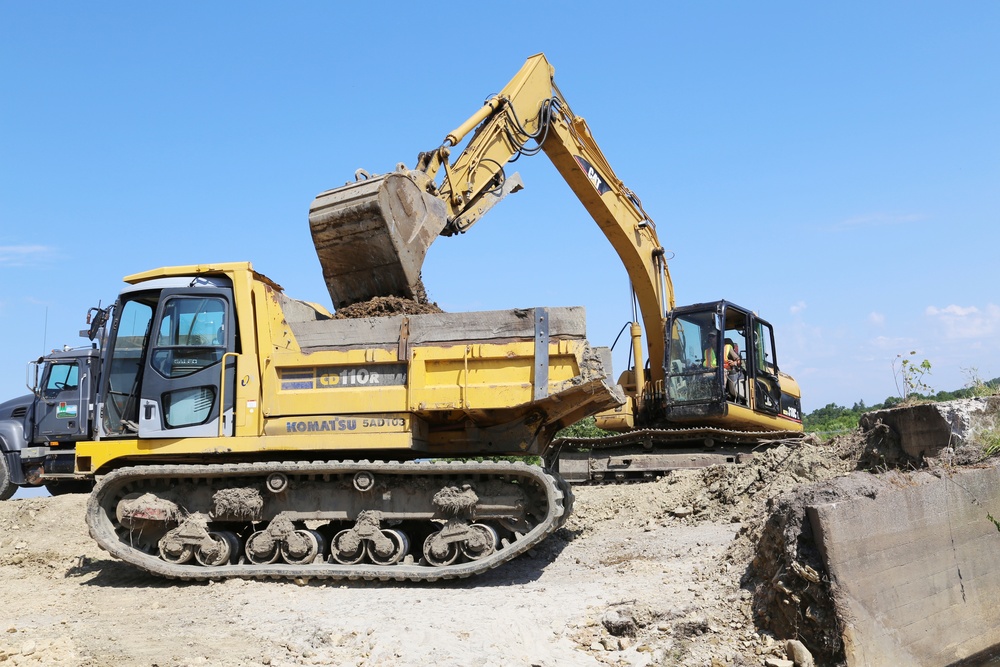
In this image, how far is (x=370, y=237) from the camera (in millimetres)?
8586

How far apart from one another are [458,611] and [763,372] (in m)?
7.45

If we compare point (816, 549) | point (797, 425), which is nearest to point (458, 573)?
point (816, 549)

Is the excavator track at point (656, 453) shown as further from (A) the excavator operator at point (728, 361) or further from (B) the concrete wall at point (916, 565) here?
(B) the concrete wall at point (916, 565)

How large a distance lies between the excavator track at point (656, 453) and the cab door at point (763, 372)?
540 millimetres

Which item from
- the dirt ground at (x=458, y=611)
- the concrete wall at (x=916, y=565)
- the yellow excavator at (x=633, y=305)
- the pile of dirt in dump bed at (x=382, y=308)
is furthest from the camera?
the yellow excavator at (x=633, y=305)

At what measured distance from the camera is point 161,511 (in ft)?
26.5

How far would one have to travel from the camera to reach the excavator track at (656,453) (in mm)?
11594

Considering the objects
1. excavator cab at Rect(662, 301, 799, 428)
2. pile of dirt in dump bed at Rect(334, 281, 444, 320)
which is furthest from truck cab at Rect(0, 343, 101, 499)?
excavator cab at Rect(662, 301, 799, 428)

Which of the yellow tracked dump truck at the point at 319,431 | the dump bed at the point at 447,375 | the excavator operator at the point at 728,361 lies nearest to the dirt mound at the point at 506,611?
the yellow tracked dump truck at the point at 319,431

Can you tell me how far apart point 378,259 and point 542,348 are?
2073 millimetres

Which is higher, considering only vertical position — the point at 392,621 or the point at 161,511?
the point at 161,511

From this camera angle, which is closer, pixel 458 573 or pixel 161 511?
pixel 458 573

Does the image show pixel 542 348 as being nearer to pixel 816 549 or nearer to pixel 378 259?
pixel 378 259

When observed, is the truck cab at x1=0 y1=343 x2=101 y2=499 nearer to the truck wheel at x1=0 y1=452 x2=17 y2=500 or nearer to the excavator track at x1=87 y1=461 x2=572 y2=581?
the truck wheel at x1=0 y1=452 x2=17 y2=500
